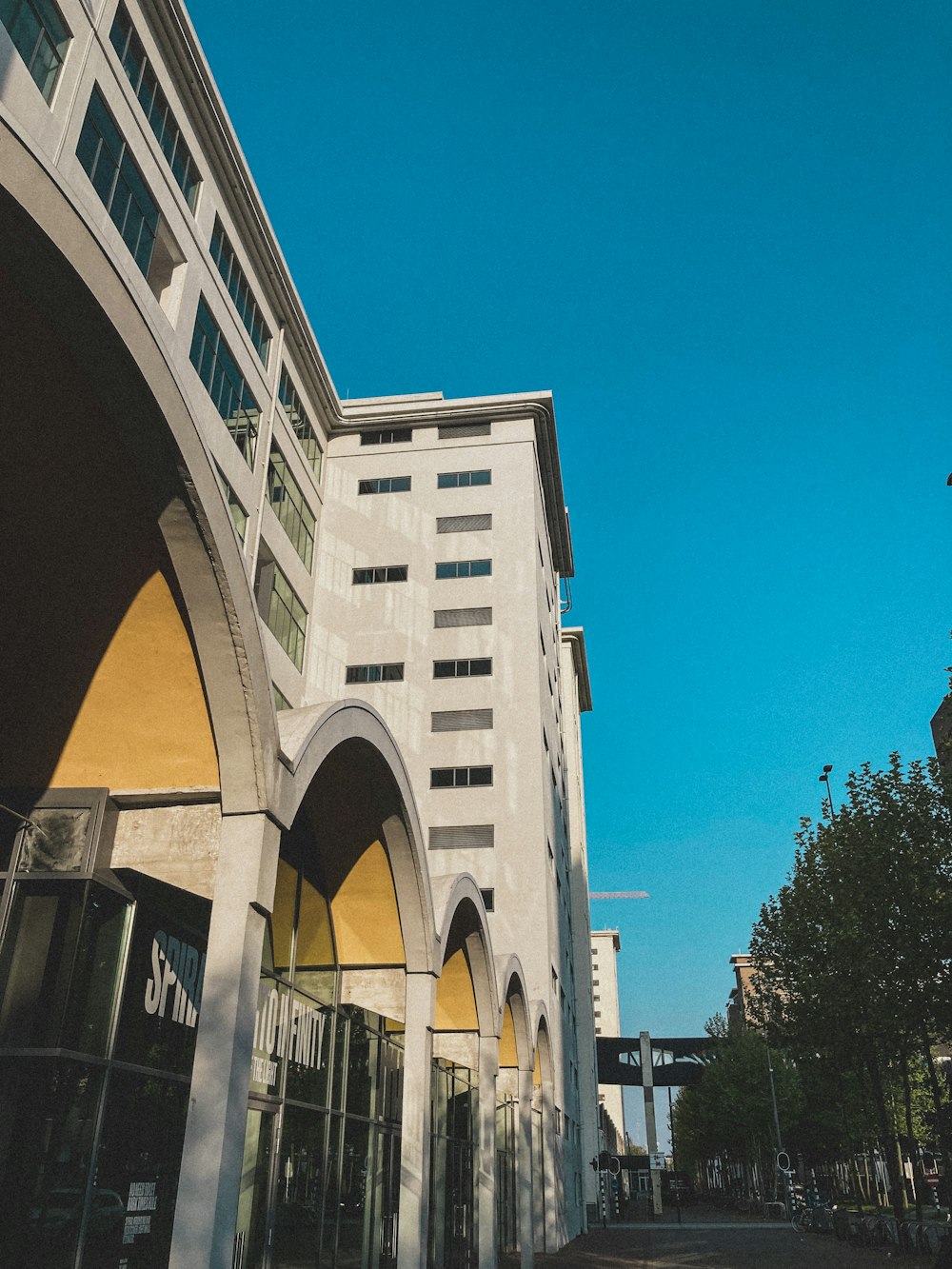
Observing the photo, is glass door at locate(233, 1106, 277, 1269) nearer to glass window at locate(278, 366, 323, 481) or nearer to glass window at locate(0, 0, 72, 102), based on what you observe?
glass window at locate(0, 0, 72, 102)

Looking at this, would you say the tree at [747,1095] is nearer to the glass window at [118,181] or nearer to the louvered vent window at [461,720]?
the louvered vent window at [461,720]

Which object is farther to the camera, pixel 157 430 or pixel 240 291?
pixel 240 291

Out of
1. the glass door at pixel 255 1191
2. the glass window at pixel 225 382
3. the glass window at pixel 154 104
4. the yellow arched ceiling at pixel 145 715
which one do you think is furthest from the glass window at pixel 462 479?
the yellow arched ceiling at pixel 145 715

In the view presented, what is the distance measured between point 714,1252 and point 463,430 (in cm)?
3354

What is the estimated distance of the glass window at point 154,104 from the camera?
2245 cm

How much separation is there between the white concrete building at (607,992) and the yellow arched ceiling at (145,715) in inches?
6702

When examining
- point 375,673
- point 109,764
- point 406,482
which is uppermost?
point 406,482

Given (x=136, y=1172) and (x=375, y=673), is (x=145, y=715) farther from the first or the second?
(x=375, y=673)

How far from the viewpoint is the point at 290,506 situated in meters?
36.9

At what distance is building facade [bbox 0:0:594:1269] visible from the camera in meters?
7.38

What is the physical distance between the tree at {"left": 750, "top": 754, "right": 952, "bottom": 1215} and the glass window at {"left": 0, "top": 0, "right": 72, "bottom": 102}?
994 inches

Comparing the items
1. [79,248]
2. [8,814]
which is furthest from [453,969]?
[79,248]

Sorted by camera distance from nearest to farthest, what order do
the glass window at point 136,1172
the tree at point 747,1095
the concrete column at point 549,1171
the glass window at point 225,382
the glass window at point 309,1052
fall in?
the glass window at point 136,1172, the glass window at point 309,1052, the glass window at point 225,382, the concrete column at point 549,1171, the tree at point 747,1095

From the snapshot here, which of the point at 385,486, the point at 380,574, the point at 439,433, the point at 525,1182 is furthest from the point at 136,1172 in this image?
the point at 439,433
